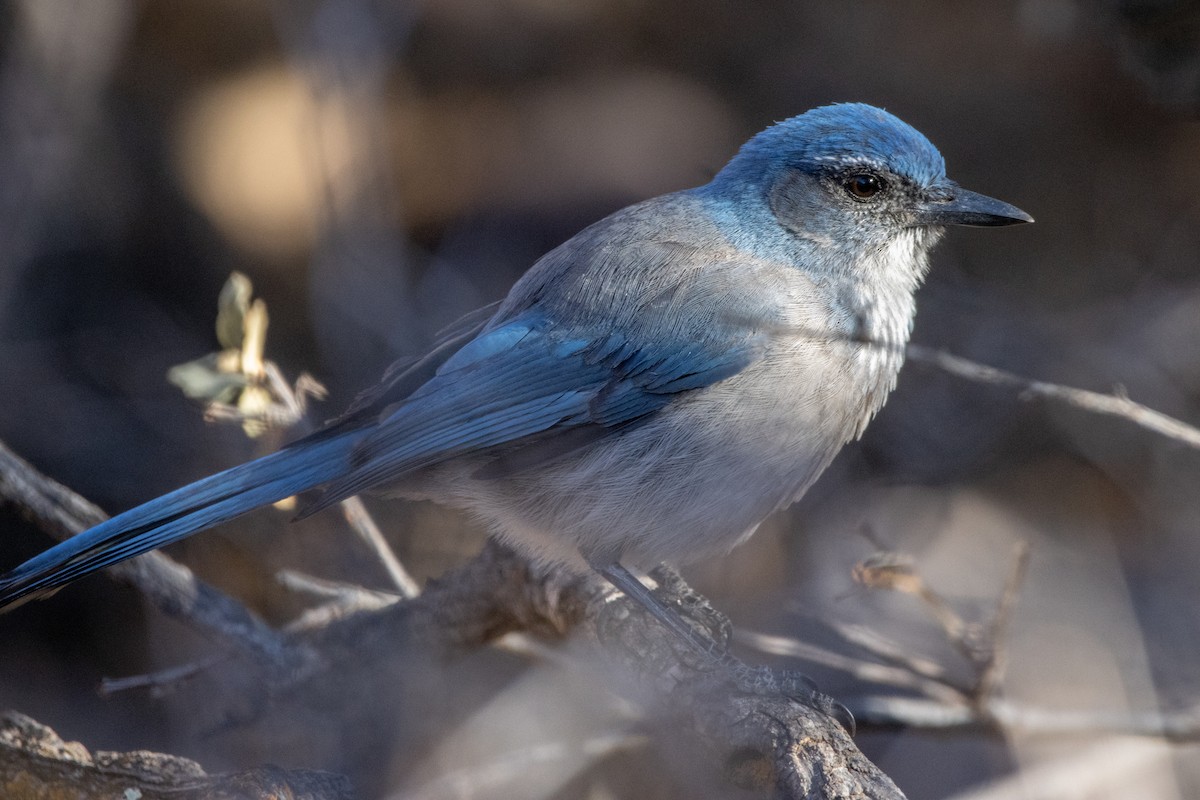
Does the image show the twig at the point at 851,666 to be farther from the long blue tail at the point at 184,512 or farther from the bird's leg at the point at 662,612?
the long blue tail at the point at 184,512

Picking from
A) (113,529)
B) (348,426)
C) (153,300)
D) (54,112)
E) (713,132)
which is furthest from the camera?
(713,132)

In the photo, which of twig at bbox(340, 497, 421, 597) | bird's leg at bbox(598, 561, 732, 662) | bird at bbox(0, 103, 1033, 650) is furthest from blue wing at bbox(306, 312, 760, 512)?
twig at bbox(340, 497, 421, 597)

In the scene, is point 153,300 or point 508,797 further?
point 153,300

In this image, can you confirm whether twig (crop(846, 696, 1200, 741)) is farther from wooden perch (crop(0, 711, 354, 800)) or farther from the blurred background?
wooden perch (crop(0, 711, 354, 800))

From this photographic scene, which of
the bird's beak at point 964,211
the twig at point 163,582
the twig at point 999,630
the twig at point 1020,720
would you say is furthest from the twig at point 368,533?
the bird's beak at point 964,211

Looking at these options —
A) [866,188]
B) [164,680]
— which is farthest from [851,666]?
[164,680]

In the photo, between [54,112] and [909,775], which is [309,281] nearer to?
[54,112]

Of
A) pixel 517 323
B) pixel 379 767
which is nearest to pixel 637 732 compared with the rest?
pixel 379 767
